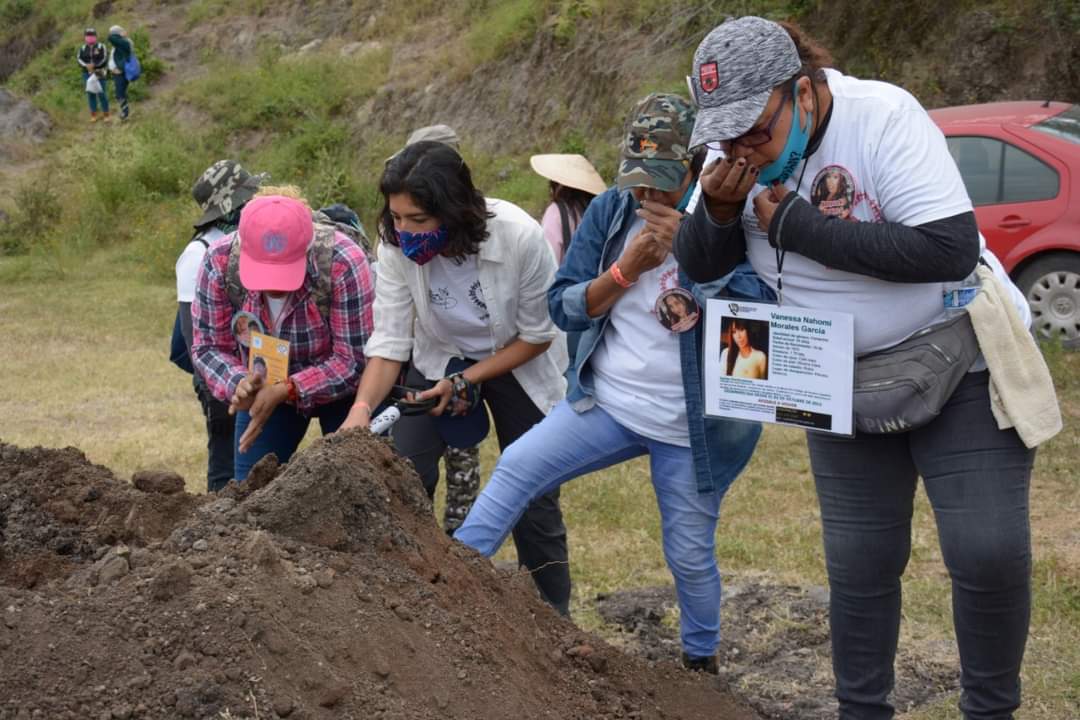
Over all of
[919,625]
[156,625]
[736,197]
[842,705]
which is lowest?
[919,625]

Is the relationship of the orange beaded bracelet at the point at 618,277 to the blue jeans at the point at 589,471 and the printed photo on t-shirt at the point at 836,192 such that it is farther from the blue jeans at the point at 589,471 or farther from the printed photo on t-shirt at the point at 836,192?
the printed photo on t-shirt at the point at 836,192

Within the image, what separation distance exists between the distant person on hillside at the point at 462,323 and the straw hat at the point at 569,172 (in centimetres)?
117

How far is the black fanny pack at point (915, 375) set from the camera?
10.0 feet

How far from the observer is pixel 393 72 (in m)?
22.0

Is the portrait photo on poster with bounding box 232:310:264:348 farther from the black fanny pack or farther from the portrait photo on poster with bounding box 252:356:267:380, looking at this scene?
the black fanny pack

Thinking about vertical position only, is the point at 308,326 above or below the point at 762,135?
below

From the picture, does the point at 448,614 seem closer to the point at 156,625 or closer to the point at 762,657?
the point at 156,625

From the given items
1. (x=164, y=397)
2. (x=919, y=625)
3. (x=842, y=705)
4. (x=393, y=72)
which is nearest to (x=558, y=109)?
(x=393, y=72)

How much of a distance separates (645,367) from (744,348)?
661 millimetres

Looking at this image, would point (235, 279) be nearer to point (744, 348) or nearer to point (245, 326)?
point (245, 326)

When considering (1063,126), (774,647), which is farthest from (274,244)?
(1063,126)

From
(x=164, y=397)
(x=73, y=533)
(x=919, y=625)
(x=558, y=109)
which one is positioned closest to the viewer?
(x=73, y=533)

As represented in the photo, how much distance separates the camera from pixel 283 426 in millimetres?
4922

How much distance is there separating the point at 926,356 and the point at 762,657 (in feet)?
6.84
